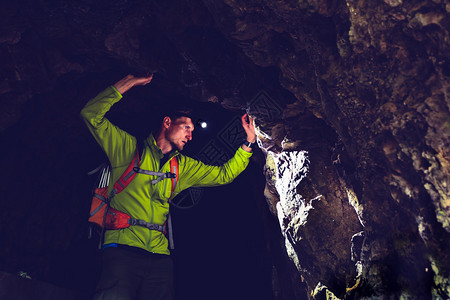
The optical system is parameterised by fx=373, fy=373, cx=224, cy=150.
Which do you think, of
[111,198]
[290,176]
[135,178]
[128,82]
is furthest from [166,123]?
[290,176]

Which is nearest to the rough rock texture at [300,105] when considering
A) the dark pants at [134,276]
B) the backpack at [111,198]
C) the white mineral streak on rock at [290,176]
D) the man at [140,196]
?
the white mineral streak on rock at [290,176]

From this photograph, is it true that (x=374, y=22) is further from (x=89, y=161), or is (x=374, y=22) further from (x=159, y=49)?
(x=89, y=161)

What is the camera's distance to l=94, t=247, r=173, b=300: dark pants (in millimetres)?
4672

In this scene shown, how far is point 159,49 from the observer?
5.36m

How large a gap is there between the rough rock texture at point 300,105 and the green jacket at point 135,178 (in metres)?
0.95

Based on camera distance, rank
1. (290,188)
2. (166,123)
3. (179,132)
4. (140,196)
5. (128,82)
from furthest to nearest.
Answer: (166,123)
(179,132)
(128,82)
(140,196)
(290,188)

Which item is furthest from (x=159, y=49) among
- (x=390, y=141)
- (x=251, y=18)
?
(x=390, y=141)

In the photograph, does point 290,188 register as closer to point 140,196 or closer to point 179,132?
point 179,132

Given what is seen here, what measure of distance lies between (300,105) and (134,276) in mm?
3109

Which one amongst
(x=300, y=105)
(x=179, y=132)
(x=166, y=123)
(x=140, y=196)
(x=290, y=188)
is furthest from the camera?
(x=166, y=123)

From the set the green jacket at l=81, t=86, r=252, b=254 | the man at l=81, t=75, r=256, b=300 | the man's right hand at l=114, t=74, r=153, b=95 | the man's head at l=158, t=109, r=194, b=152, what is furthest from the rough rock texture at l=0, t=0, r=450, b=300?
the green jacket at l=81, t=86, r=252, b=254

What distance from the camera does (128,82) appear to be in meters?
5.31

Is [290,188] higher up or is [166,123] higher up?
[166,123]

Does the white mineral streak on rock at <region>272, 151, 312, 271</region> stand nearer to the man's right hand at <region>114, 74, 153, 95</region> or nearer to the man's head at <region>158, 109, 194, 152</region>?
the man's head at <region>158, 109, 194, 152</region>
